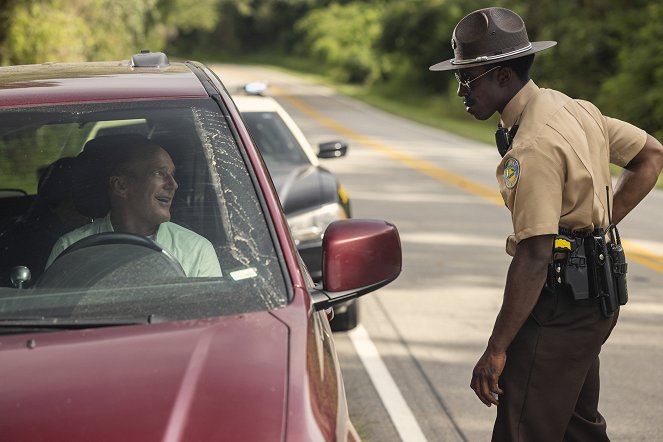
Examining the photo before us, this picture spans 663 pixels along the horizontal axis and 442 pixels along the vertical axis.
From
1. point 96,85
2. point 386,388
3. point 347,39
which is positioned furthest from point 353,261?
point 347,39

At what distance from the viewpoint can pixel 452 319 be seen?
8.61 m

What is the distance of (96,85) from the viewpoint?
395 cm

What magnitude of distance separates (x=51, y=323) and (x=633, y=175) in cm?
209

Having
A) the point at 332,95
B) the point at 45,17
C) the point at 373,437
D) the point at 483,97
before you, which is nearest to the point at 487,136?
the point at 45,17

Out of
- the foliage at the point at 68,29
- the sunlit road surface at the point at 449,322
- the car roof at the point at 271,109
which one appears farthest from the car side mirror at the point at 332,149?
the foliage at the point at 68,29

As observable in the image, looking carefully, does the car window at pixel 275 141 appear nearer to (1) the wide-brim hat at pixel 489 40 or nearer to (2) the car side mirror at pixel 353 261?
(1) the wide-brim hat at pixel 489 40

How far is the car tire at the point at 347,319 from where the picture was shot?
8102 mm

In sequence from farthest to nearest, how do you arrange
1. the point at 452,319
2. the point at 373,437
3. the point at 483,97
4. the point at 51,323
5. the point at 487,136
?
the point at 487,136, the point at 452,319, the point at 373,437, the point at 483,97, the point at 51,323

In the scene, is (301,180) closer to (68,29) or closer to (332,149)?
(332,149)

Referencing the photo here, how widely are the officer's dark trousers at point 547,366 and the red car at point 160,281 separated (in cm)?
51

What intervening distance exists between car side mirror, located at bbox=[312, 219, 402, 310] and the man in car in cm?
47

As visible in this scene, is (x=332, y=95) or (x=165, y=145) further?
(x=332, y=95)

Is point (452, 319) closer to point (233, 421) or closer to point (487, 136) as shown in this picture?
point (233, 421)

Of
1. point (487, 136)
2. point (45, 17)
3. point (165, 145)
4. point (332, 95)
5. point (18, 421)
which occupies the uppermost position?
point (165, 145)
